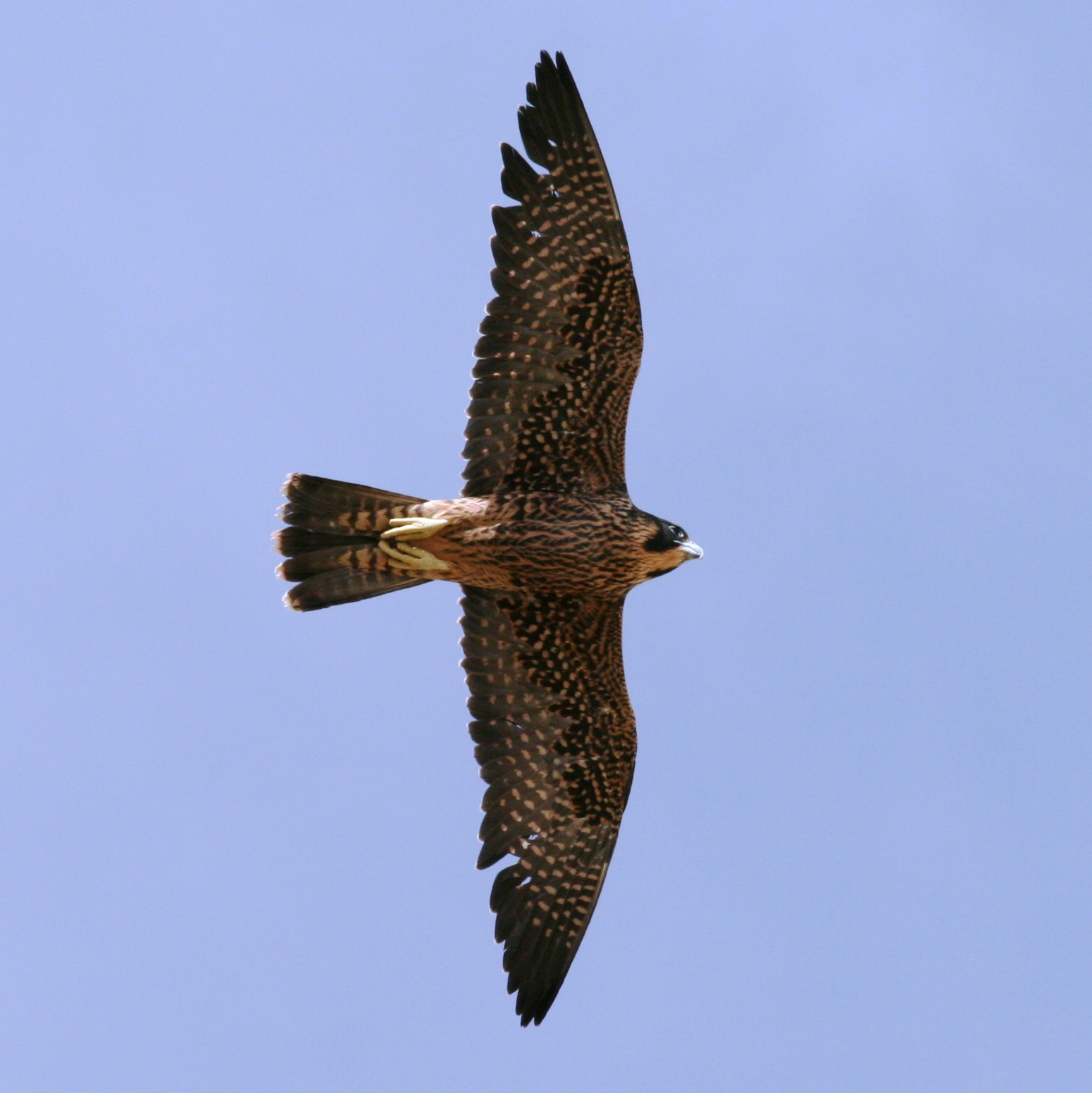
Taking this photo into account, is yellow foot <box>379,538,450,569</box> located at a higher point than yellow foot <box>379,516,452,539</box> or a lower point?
lower

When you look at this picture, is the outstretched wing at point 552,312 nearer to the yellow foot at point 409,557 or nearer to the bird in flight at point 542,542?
the bird in flight at point 542,542

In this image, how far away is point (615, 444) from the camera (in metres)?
14.2

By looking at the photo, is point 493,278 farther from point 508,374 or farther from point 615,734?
point 615,734

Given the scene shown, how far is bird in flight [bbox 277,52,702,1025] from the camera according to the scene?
1374 cm

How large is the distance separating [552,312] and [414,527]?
1878 millimetres

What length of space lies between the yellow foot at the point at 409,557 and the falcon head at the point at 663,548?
1.53m

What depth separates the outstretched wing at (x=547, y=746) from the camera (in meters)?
14.5

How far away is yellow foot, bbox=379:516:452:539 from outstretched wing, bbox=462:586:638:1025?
948mm

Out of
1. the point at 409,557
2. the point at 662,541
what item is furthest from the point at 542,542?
the point at 409,557

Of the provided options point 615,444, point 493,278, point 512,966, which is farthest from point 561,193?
point 512,966

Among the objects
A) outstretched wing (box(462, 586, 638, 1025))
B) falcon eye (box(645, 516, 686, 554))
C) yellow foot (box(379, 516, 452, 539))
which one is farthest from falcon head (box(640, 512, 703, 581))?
yellow foot (box(379, 516, 452, 539))

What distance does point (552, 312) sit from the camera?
13805 millimetres

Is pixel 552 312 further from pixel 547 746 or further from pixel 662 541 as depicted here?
pixel 547 746

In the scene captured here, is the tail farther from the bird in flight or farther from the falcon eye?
the falcon eye
